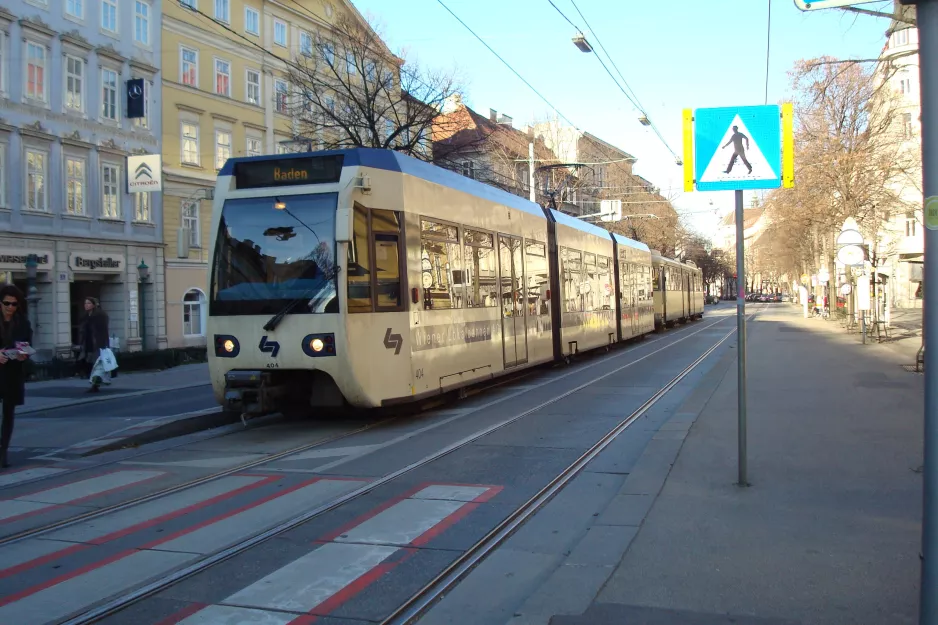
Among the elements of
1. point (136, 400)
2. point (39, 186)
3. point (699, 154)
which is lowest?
point (136, 400)

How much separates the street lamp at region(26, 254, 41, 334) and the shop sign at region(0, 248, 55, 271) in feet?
0.68

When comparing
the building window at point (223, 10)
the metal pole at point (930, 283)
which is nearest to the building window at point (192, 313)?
the building window at point (223, 10)

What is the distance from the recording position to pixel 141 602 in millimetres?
A: 4660

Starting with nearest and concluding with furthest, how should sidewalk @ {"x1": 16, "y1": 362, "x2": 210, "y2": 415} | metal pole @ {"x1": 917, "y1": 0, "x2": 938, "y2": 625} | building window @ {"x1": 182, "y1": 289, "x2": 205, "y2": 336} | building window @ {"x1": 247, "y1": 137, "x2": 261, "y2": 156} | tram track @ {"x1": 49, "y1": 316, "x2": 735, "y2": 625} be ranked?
metal pole @ {"x1": 917, "y1": 0, "x2": 938, "y2": 625} < tram track @ {"x1": 49, "y1": 316, "x2": 735, "y2": 625} < sidewalk @ {"x1": 16, "y1": 362, "x2": 210, "y2": 415} < building window @ {"x1": 182, "y1": 289, "x2": 205, "y2": 336} < building window @ {"x1": 247, "y1": 137, "x2": 261, "y2": 156}

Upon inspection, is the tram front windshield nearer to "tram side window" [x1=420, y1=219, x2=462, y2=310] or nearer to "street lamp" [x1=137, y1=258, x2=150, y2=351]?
"tram side window" [x1=420, y1=219, x2=462, y2=310]

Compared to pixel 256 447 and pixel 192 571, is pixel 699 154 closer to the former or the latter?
pixel 192 571

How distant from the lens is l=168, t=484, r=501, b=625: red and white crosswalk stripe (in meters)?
4.48

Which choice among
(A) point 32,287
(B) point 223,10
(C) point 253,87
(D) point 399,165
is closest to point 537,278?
(D) point 399,165

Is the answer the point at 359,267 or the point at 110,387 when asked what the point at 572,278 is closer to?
the point at 359,267

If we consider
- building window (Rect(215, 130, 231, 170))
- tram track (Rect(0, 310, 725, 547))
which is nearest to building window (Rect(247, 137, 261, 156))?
building window (Rect(215, 130, 231, 170))

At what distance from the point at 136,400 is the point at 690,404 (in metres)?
10.3

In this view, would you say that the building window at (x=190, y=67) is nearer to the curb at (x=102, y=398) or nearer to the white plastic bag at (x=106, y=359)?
the curb at (x=102, y=398)

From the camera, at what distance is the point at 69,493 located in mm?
7445

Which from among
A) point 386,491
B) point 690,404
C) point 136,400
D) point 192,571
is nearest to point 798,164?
point 690,404
